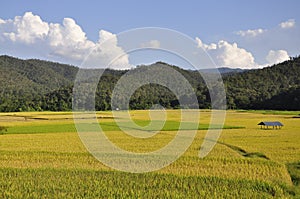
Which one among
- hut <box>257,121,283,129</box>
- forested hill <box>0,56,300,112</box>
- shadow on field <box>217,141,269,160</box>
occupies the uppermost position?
forested hill <box>0,56,300,112</box>

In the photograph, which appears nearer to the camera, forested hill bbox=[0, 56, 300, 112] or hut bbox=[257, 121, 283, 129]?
hut bbox=[257, 121, 283, 129]

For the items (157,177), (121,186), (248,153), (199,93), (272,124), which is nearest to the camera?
(121,186)

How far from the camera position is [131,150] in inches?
847

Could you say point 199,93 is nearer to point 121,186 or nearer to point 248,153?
point 248,153

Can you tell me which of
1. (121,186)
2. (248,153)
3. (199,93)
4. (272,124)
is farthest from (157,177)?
(199,93)

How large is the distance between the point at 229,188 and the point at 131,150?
10.2 m

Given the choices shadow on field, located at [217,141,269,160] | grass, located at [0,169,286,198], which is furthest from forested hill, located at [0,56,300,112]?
grass, located at [0,169,286,198]

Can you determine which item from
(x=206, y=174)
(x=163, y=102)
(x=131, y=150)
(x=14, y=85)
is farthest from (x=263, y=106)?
(x=14, y=85)

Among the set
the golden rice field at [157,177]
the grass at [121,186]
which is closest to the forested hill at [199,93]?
the golden rice field at [157,177]

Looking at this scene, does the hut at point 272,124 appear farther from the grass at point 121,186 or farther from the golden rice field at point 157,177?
the grass at point 121,186

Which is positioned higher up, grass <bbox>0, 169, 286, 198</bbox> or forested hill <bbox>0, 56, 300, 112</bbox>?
forested hill <bbox>0, 56, 300, 112</bbox>

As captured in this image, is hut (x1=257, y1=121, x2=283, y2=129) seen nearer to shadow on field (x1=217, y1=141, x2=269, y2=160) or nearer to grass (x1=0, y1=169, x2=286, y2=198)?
shadow on field (x1=217, y1=141, x2=269, y2=160)

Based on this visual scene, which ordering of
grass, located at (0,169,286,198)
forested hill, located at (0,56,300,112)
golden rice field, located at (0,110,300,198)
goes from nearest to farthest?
1. grass, located at (0,169,286,198)
2. golden rice field, located at (0,110,300,198)
3. forested hill, located at (0,56,300,112)

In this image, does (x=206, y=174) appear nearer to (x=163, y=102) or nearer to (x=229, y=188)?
(x=229, y=188)
